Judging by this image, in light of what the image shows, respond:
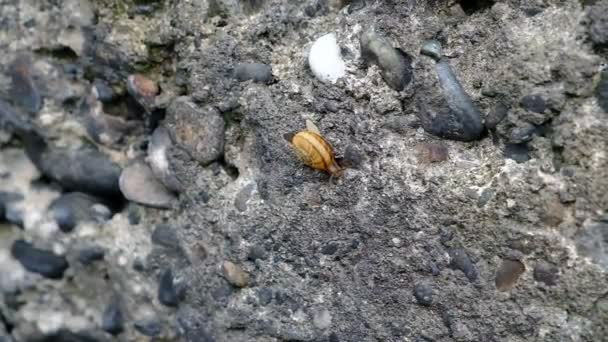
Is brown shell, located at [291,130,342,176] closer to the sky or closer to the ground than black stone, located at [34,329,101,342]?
closer to the sky

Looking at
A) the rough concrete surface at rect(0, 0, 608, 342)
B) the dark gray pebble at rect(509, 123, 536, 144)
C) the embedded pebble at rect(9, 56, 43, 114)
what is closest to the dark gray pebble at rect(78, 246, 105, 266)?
the rough concrete surface at rect(0, 0, 608, 342)

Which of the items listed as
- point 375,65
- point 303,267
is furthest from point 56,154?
point 375,65

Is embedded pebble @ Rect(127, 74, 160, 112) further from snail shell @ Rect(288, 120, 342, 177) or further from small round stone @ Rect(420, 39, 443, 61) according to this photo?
small round stone @ Rect(420, 39, 443, 61)

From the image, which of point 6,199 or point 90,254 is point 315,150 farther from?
point 6,199

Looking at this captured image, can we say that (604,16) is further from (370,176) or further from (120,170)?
(120,170)

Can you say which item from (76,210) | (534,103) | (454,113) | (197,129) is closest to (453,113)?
(454,113)

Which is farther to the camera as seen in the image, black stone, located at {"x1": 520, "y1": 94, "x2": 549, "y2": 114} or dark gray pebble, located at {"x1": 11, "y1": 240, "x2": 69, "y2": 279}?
dark gray pebble, located at {"x1": 11, "y1": 240, "x2": 69, "y2": 279}

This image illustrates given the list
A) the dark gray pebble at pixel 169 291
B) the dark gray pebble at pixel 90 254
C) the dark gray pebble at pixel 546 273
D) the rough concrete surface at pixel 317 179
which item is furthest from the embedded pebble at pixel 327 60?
the dark gray pebble at pixel 90 254
